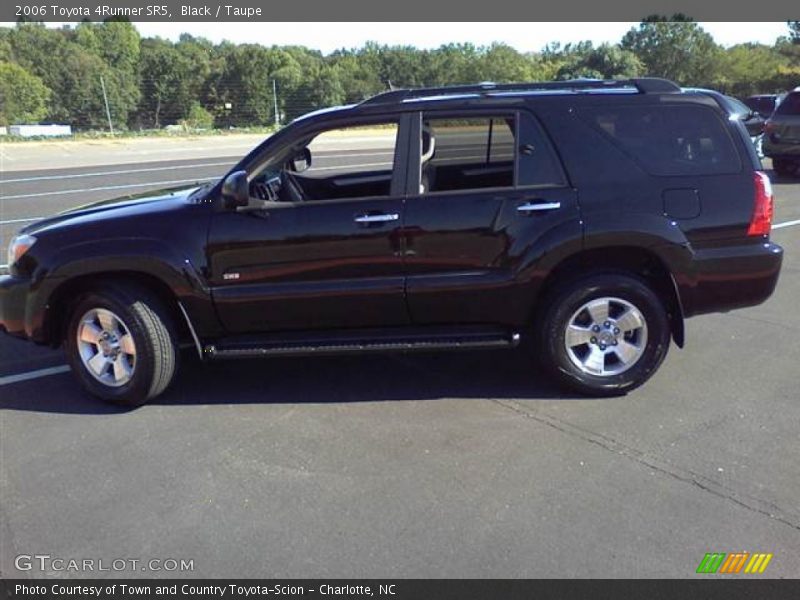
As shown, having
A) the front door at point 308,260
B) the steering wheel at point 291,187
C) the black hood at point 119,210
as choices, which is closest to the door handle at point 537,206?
the front door at point 308,260

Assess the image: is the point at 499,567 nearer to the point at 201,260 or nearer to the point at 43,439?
the point at 201,260

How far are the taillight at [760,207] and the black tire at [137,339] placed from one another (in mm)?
3662

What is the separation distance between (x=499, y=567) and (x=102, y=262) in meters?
2.86

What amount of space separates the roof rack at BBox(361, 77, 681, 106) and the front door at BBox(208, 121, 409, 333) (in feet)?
0.82

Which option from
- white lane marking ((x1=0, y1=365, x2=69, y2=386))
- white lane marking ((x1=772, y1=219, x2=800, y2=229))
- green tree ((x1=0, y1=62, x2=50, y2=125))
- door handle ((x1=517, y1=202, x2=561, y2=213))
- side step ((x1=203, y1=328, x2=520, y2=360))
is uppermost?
green tree ((x1=0, y1=62, x2=50, y2=125))

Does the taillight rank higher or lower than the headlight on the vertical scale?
higher

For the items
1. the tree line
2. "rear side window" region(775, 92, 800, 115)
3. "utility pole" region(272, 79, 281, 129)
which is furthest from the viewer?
the tree line

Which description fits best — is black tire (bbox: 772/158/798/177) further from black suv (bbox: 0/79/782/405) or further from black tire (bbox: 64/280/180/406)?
black tire (bbox: 64/280/180/406)

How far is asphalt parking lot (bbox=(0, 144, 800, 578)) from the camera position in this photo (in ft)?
9.07

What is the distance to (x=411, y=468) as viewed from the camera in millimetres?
3381

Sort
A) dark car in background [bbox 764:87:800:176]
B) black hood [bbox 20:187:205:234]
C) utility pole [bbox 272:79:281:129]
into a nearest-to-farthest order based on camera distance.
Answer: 1. black hood [bbox 20:187:205:234]
2. dark car in background [bbox 764:87:800:176]
3. utility pole [bbox 272:79:281:129]

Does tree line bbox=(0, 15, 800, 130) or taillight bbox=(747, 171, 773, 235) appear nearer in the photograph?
taillight bbox=(747, 171, 773, 235)

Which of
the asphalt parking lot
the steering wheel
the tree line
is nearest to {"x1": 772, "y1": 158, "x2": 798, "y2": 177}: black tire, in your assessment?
the asphalt parking lot
